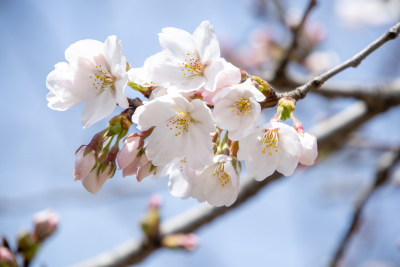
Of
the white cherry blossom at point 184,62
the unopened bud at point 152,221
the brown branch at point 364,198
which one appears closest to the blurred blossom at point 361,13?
the brown branch at point 364,198

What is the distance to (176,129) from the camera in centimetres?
133

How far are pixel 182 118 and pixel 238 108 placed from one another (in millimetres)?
215

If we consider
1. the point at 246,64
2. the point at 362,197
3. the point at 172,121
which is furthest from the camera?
the point at 246,64

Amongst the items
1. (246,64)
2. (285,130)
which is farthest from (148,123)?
(246,64)

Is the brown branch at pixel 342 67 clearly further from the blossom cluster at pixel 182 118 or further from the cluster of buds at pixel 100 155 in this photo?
the cluster of buds at pixel 100 155

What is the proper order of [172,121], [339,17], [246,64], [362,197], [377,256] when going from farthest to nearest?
[339,17], [377,256], [246,64], [362,197], [172,121]

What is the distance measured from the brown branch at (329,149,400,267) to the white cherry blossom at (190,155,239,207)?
181 centimetres

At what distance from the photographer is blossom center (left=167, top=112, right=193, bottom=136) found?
131cm

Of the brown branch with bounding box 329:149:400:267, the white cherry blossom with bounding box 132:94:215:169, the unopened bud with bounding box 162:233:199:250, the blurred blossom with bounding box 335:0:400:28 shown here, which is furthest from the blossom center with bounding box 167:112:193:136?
the blurred blossom with bounding box 335:0:400:28

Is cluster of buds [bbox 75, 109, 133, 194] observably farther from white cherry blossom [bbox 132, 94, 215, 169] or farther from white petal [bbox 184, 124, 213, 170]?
white petal [bbox 184, 124, 213, 170]

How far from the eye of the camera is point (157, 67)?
1243mm

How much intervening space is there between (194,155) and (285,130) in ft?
0.95

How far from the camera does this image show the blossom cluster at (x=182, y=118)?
3.94ft

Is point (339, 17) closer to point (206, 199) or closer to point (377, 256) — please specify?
point (377, 256)
